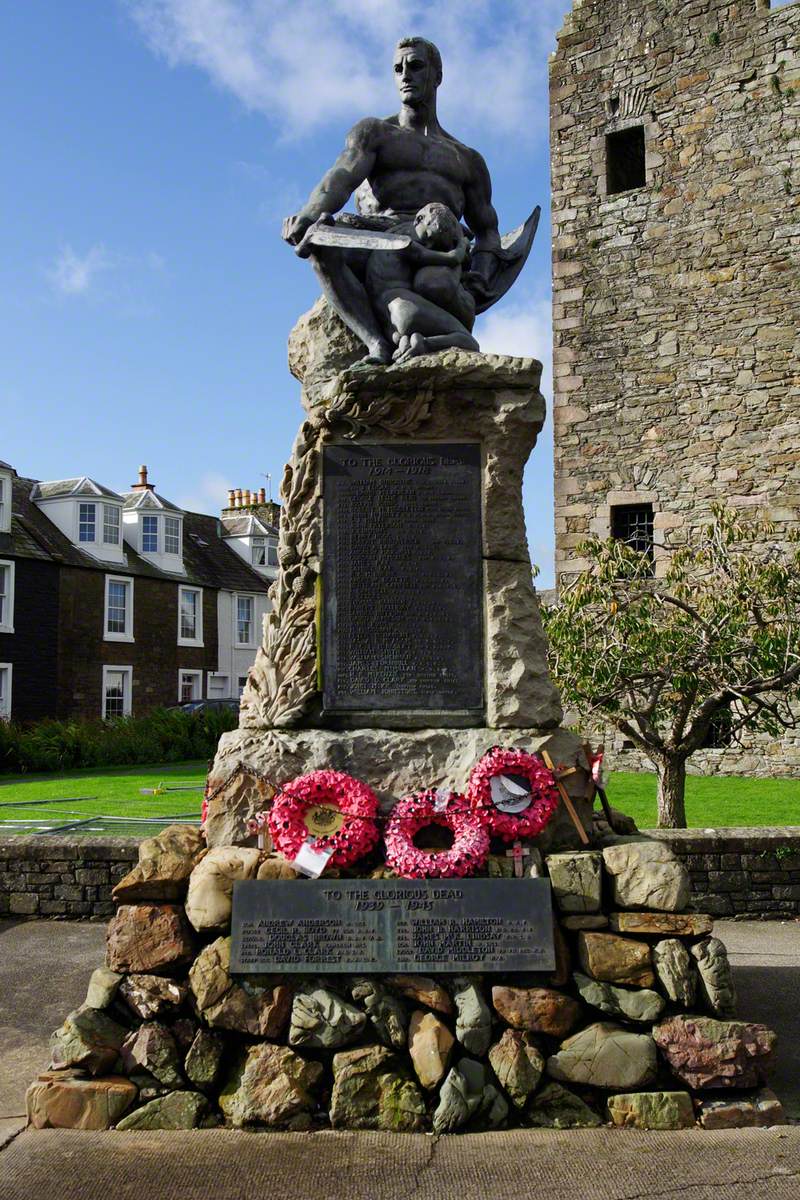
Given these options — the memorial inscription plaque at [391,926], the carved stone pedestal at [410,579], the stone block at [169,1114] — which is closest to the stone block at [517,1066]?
the memorial inscription plaque at [391,926]

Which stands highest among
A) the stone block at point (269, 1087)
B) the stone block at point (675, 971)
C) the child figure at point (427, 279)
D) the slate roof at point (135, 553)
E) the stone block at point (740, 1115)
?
the slate roof at point (135, 553)

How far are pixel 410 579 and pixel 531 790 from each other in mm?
1233

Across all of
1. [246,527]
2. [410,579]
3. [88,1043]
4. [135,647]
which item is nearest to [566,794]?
[410,579]

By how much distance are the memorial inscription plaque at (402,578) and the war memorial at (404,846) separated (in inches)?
0.5

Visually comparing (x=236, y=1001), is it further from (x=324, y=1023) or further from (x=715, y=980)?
(x=715, y=980)

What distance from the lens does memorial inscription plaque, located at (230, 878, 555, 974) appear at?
450 centimetres

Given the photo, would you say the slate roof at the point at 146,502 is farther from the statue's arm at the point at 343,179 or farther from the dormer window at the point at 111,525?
the statue's arm at the point at 343,179

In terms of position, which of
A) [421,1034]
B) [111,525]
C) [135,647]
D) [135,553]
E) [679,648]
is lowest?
[421,1034]

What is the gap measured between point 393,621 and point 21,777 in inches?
725

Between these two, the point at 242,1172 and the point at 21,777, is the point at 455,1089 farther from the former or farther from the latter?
the point at 21,777

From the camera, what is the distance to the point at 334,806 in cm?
489

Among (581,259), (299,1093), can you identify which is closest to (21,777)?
(581,259)

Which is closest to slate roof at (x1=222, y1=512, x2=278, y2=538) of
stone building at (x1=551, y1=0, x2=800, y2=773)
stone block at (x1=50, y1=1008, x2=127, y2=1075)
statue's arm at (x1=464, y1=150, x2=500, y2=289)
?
stone building at (x1=551, y1=0, x2=800, y2=773)

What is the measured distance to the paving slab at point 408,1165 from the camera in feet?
11.8
